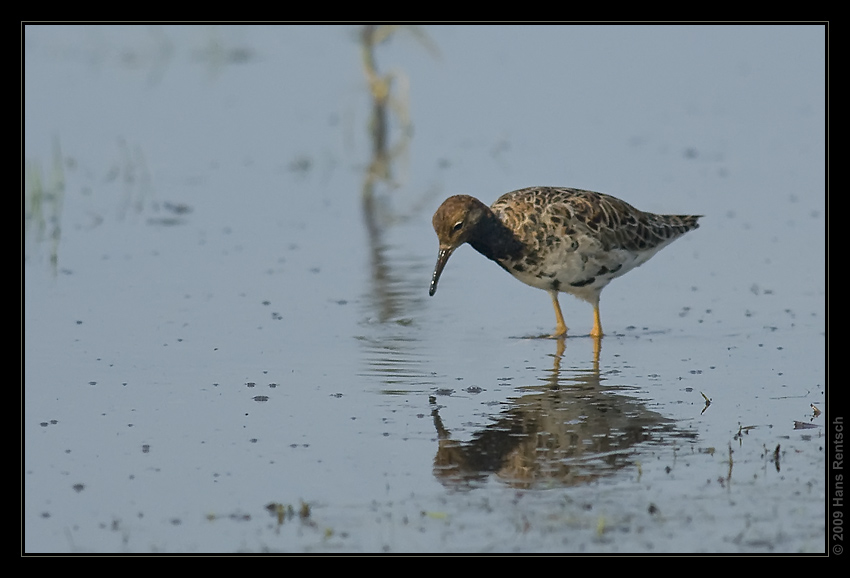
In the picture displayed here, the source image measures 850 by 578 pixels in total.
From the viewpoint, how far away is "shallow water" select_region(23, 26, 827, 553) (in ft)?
23.2

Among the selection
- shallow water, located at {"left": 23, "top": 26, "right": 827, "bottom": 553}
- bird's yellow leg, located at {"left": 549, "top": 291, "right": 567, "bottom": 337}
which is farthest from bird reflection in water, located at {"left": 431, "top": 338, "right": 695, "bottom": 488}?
bird's yellow leg, located at {"left": 549, "top": 291, "right": 567, "bottom": 337}

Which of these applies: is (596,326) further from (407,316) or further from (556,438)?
(556,438)

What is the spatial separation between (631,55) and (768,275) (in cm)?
1216

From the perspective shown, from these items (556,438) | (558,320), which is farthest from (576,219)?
(556,438)

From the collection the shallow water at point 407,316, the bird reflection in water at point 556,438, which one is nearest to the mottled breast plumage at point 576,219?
the shallow water at point 407,316

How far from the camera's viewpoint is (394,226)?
49.9ft

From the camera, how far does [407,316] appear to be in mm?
11633

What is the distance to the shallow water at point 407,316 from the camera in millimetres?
7066

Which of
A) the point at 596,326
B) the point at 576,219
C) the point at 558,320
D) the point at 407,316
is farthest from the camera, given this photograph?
the point at 407,316

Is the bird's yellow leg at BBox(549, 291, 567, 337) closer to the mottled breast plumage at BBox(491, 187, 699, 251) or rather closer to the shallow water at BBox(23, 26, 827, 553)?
the shallow water at BBox(23, 26, 827, 553)

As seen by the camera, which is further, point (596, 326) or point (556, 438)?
point (596, 326)

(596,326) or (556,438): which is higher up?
(596,326)

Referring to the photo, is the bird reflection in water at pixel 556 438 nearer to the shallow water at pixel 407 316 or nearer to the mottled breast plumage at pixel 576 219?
the shallow water at pixel 407 316

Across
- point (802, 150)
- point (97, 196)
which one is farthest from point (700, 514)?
point (802, 150)
